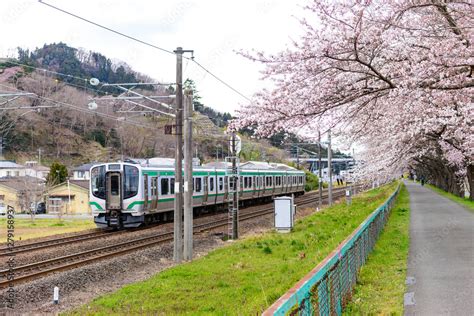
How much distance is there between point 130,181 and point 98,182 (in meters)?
1.46

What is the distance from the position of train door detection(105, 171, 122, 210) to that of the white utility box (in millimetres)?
6618

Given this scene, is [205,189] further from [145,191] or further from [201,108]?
[201,108]

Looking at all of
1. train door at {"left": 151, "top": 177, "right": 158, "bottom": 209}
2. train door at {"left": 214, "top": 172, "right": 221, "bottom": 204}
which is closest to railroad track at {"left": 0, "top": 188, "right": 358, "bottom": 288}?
train door at {"left": 151, "top": 177, "right": 158, "bottom": 209}

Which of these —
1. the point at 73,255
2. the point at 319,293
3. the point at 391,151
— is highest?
the point at 391,151

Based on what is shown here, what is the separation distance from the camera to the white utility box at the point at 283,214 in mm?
19141

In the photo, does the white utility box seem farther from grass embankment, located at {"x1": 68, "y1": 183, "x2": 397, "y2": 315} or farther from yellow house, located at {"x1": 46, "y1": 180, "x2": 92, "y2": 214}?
yellow house, located at {"x1": 46, "y1": 180, "x2": 92, "y2": 214}

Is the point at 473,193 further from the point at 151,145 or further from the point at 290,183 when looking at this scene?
the point at 151,145

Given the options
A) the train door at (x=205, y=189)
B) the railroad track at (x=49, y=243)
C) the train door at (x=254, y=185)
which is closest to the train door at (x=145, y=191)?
the railroad track at (x=49, y=243)

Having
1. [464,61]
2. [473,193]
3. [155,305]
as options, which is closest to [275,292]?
[155,305]

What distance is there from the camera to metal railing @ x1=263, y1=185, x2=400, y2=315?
4067 mm

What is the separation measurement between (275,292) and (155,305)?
1.78 metres

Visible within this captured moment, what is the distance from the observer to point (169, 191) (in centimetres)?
2464

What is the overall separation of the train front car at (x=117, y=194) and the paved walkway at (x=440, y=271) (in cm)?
1059

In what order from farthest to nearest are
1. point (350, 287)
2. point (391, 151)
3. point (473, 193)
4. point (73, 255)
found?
1. point (473, 193)
2. point (391, 151)
3. point (73, 255)
4. point (350, 287)
